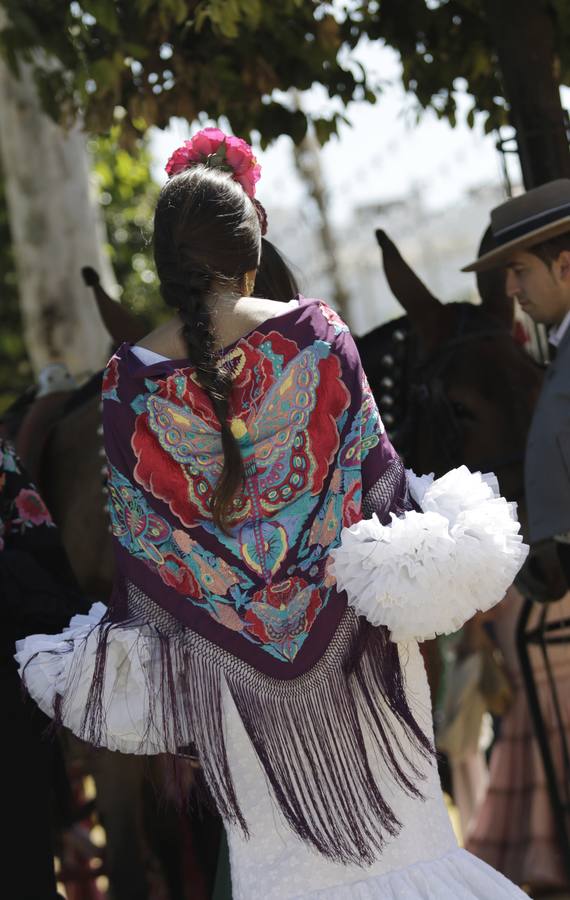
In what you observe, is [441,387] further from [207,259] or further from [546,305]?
[207,259]

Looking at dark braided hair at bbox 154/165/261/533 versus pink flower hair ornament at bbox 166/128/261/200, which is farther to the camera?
pink flower hair ornament at bbox 166/128/261/200

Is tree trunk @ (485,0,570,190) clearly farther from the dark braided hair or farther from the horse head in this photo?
the dark braided hair

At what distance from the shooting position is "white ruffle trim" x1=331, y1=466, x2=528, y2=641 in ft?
7.45

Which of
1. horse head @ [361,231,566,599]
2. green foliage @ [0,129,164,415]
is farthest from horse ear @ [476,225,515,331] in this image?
green foliage @ [0,129,164,415]

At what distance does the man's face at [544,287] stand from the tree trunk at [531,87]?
26.5 inches

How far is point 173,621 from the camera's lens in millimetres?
2527

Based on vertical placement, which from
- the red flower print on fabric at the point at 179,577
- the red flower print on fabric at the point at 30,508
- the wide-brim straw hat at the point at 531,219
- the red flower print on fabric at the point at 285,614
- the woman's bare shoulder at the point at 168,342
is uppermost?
the wide-brim straw hat at the point at 531,219

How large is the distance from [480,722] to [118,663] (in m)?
4.09

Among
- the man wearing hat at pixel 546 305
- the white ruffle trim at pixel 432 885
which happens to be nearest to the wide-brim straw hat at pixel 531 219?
the man wearing hat at pixel 546 305

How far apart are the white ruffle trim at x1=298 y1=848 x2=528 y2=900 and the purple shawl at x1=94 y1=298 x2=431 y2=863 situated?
5 centimetres

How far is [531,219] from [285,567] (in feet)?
5.41

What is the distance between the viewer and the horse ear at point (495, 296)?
424cm

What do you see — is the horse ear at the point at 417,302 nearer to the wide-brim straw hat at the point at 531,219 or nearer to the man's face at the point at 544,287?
the wide-brim straw hat at the point at 531,219

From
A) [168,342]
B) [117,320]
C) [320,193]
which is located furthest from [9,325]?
[168,342]
